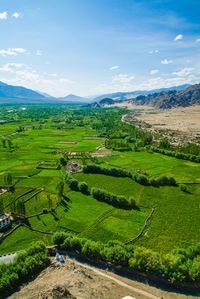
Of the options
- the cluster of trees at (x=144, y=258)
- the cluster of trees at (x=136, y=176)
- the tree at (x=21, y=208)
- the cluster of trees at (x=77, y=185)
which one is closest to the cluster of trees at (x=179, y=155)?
the cluster of trees at (x=136, y=176)

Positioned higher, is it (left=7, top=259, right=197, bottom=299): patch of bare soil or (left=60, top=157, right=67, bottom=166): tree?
(left=60, top=157, right=67, bottom=166): tree

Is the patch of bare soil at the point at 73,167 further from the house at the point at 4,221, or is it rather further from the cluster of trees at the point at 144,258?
the cluster of trees at the point at 144,258

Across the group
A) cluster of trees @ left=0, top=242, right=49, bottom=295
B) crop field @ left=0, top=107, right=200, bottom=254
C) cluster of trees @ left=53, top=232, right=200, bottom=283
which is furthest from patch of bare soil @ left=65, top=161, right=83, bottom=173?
cluster of trees @ left=0, top=242, right=49, bottom=295

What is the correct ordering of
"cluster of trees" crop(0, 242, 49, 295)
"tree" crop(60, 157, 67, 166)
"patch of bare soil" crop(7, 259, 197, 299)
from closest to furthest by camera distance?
"patch of bare soil" crop(7, 259, 197, 299), "cluster of trees" crop(0, 242, 49, 295), "tree" crop(60, 157, 67, 166)

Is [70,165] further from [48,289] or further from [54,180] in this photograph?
[48,289]

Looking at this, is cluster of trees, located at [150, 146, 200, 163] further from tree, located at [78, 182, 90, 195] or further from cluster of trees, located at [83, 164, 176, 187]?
tree, located at [78, 182, 90, 195]

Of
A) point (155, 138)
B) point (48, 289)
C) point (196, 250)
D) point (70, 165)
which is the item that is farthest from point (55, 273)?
point (155, 138)

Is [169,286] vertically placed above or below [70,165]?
below

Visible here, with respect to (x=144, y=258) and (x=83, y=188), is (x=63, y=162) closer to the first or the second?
(x=83, y=188)
